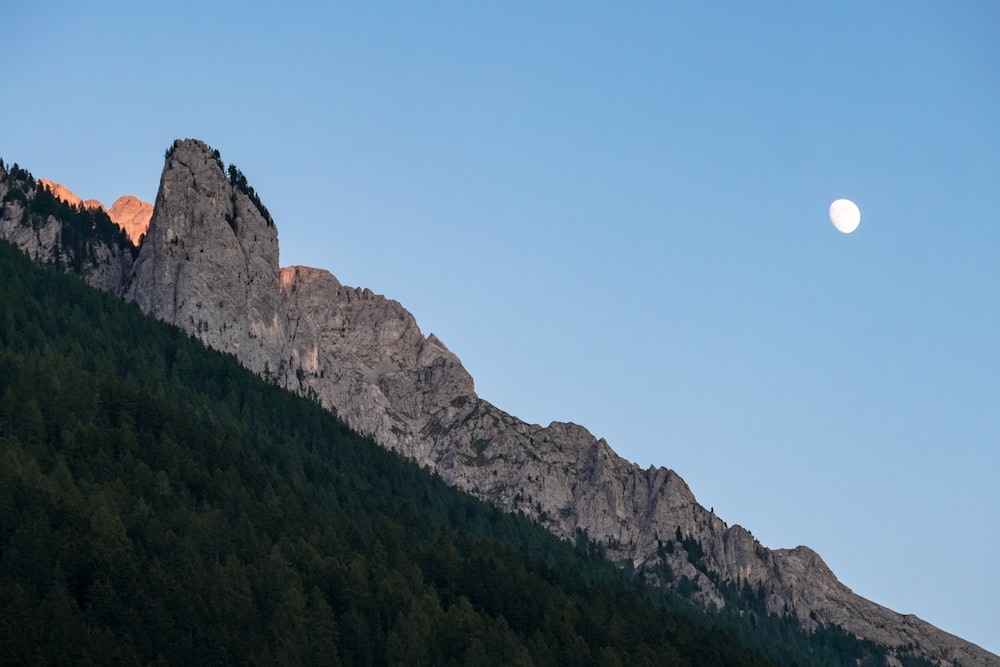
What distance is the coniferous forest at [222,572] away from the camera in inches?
4680

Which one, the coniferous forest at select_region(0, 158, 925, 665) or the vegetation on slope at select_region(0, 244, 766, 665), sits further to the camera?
the vegetation on slope at select_region(0, 244, 766, 665)

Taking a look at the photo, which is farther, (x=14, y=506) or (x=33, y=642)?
(x=14, y=506)

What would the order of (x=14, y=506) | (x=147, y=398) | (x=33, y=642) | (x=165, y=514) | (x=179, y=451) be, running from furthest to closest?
(x=147, y=398) → (x=179, y=451) → (x=165, y=514) → (x=14, y=506) → (x=33, y=642)

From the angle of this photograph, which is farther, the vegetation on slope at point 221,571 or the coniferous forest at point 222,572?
the vegetation on slope at point 221,571

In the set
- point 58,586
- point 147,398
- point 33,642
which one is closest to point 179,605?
point 58,586

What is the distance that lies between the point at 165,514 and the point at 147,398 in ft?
131

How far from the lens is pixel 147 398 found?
7343 inches

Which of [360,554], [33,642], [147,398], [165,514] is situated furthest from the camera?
[147,398]

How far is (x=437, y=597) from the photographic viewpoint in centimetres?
15738

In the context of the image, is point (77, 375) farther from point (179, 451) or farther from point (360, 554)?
point (360, 554)

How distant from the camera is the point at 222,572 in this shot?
5251 inches

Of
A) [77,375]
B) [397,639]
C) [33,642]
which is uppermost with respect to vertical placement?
[77,375]

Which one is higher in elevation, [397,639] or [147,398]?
[147,398]

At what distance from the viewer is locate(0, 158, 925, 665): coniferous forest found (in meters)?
119
